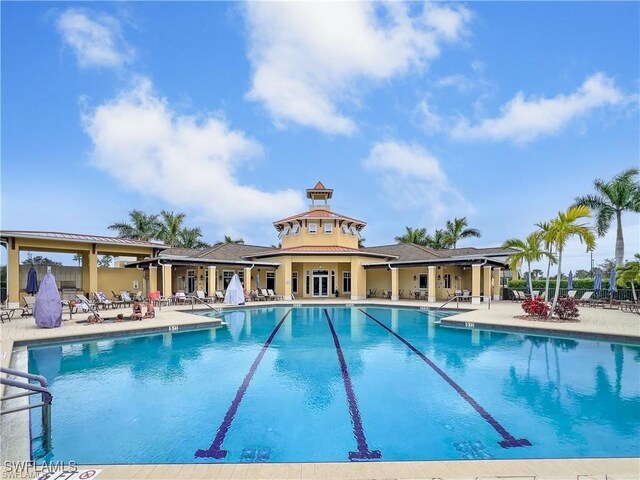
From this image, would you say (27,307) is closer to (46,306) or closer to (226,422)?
(46,306)

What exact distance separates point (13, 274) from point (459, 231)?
39.1 m

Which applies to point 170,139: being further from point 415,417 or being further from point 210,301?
point 415,417

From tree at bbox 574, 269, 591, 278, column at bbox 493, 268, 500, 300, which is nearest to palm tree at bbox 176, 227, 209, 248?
column at bbox 493, 268, 500, 300

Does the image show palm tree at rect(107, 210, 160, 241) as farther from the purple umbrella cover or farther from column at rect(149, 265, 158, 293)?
the purple umbrella cover

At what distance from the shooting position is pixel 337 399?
686 centimetres

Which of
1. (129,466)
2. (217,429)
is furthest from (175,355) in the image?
(129,466)

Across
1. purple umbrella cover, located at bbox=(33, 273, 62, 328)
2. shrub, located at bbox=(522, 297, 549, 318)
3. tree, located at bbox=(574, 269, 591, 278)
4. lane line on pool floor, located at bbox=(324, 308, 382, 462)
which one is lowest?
tree, located at bbox=(574, 269, 591, 278)

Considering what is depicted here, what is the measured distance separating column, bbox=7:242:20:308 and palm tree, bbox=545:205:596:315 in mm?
27549

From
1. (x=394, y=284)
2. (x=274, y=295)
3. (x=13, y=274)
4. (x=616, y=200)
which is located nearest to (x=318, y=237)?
(x=274, y=295)

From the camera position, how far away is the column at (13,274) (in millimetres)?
19936

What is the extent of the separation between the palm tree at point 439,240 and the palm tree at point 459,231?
0.60 metres

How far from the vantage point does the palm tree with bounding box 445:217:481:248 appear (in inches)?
1574

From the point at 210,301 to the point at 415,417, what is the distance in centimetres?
2013

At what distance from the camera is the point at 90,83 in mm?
17047
